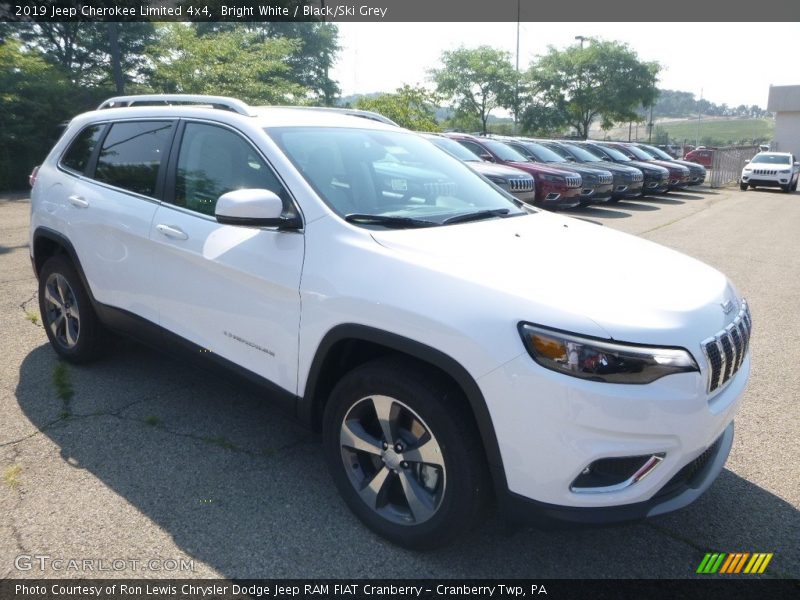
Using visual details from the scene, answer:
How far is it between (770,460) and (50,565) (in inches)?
137

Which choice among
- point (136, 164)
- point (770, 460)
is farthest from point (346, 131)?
point (770, 460)

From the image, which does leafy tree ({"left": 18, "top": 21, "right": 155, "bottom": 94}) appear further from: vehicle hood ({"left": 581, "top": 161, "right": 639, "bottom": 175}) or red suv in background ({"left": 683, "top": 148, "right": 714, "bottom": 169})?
red suv in background ({"left": 683, "top": 148, "right": 714, "bottom": 169})

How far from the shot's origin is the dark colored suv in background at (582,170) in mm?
16000

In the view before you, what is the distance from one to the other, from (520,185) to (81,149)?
1026cm

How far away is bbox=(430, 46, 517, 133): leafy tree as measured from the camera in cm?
4175

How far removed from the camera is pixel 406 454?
2562 mm

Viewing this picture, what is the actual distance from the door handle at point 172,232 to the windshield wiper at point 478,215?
1348 millimetres

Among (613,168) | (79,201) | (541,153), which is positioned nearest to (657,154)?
(613,168)

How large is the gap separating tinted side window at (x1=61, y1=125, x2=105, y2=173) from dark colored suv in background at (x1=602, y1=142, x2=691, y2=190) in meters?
20.6

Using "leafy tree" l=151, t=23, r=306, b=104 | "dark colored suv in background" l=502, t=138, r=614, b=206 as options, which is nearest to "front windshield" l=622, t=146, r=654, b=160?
"dark colored suv in background" l=502, t=138, r=614, b=206

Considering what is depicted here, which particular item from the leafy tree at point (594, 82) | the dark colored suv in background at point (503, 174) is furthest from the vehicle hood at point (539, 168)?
the leafy tree at point (594, 82)

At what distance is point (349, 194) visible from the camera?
3084mm

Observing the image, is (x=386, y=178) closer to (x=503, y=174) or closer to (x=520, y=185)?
(x=503, y=174)

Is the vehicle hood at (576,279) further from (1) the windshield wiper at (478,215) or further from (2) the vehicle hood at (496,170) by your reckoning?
(2) the vehicle hood at (496,170)
